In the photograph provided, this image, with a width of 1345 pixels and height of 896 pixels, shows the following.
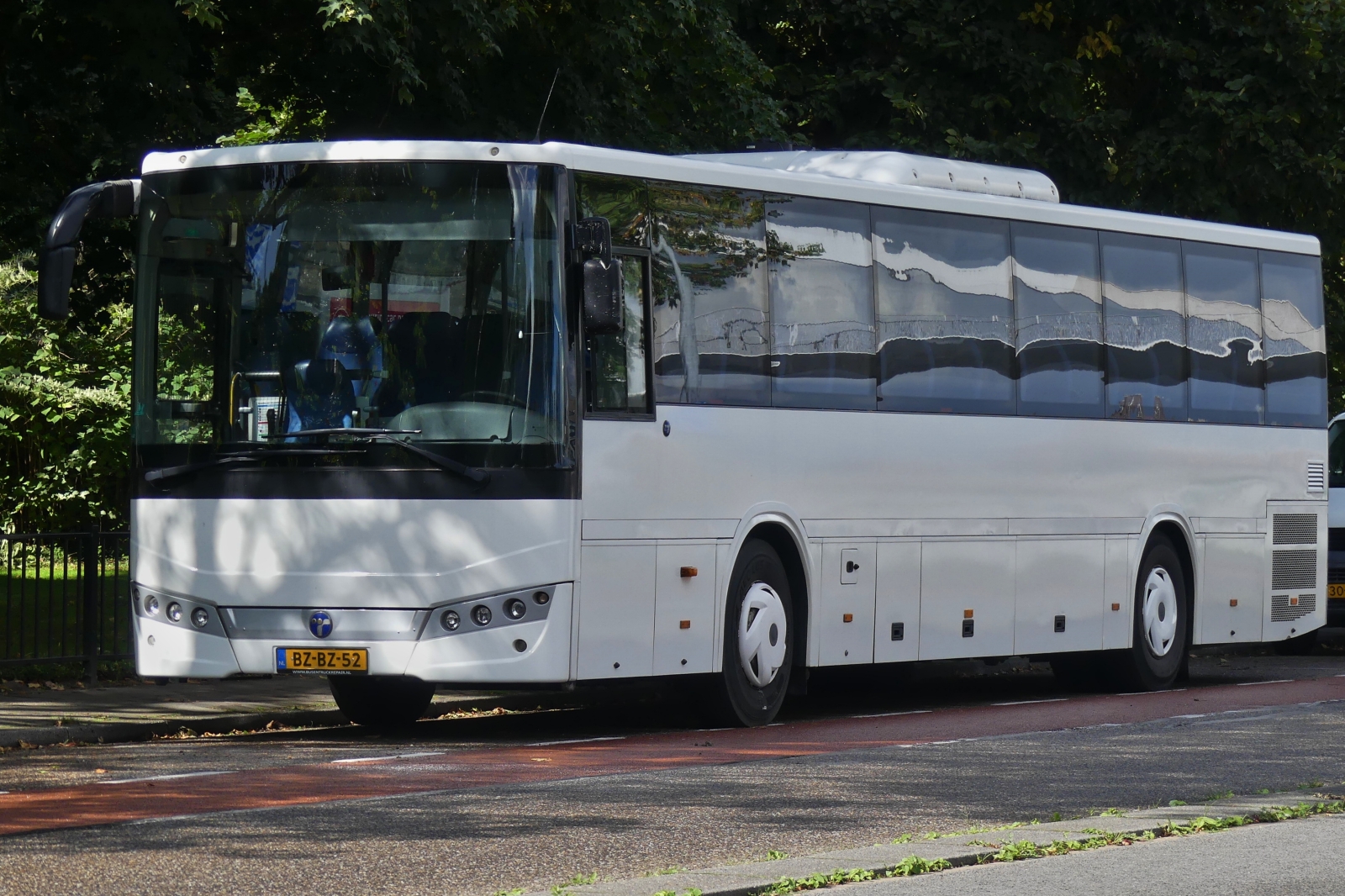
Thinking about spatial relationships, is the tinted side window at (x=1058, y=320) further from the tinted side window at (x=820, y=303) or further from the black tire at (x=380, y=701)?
the black tire at (x=380, y=701)

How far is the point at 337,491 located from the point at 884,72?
13.3 m

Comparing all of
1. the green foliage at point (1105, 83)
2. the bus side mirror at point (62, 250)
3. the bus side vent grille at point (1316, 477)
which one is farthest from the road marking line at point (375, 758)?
the green foliage at point (1105, 83)

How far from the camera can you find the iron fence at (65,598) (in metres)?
16.4

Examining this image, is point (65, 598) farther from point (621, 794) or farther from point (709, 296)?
point (621, 794)

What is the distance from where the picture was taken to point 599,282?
1268 cm

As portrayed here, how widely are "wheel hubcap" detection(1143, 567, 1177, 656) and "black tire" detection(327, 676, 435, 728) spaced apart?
21.1 ft

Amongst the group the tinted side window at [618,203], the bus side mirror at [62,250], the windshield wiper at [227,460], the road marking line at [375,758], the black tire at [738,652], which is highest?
the tinted side window at [618,203]

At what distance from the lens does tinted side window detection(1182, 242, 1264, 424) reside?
18609mm

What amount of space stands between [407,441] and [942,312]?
4.83 meters

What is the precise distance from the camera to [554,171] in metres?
12.9

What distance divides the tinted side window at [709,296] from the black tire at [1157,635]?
5128 millimetres

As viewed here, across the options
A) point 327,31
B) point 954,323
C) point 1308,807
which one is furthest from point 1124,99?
→ point 1308,807

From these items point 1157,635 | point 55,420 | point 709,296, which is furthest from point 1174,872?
point 55,420

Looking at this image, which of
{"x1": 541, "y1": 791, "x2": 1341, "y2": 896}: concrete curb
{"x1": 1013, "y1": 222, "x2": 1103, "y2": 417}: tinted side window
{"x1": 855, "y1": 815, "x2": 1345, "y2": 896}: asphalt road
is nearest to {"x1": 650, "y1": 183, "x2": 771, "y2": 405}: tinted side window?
{"x1": 1013, "y1": 222, "x2": 1103, "y2": 417}: tinted side window
